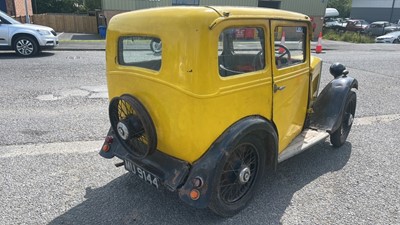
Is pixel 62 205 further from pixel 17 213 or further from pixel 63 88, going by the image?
pixel 63 88

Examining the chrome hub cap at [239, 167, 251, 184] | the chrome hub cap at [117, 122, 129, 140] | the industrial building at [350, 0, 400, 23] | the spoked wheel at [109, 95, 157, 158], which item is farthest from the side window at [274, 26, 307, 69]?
the industrial building at [350, 0, 400, 23]

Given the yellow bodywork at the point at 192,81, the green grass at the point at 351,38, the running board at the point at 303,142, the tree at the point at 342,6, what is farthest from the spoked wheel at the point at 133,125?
the tree at the point at 342,6

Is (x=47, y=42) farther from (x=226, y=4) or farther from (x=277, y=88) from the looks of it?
(x=226, y=4)

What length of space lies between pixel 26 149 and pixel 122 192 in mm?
1779

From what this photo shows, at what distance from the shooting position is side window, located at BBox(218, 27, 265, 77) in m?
2.67

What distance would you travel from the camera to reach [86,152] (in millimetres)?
4105

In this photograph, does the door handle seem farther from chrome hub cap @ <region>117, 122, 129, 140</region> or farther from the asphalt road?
chrome hub cap @ <region>117, 122, 129, 140</region>

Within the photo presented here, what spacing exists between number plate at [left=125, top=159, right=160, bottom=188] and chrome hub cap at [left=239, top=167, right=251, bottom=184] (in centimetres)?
75

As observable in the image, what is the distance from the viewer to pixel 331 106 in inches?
158

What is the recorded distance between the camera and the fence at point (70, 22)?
24.3 m

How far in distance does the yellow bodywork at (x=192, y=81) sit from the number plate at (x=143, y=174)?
9.9 inches

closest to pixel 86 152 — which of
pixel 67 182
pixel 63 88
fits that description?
pixel 67 182

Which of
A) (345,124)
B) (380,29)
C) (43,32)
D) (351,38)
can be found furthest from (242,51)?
(380,29)

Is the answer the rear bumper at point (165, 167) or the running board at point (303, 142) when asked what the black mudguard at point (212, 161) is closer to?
the rear bumper at point (165, 167)
